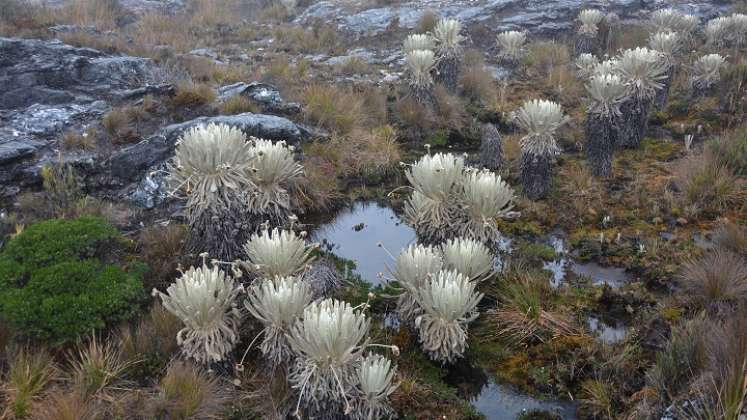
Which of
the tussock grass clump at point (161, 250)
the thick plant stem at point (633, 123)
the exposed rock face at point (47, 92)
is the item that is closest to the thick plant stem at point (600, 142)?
the thick plant stem at point (633, 123)

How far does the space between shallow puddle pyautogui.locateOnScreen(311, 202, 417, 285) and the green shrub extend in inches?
98.6

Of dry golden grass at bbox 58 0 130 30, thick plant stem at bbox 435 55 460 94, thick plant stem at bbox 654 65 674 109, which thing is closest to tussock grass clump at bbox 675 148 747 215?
thick plant stem at bbox 654 65 674 109

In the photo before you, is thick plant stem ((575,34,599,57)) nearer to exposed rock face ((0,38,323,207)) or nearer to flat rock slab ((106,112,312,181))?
exposed rock face ((0,38,323,207))

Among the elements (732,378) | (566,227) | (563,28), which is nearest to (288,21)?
(563,28)

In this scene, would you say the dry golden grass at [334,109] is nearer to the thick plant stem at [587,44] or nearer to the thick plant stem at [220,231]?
the thick plant stem at [220,231]

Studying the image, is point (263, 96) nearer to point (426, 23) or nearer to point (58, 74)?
point (58, 74)

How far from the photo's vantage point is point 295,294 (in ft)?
15.0

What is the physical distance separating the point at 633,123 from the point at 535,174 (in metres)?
2.49

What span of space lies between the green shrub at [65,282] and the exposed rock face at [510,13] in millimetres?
12223

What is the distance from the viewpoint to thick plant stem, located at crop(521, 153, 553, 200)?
25.9 ft

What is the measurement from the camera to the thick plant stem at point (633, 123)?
8.84m

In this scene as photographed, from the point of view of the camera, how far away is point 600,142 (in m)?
8.43

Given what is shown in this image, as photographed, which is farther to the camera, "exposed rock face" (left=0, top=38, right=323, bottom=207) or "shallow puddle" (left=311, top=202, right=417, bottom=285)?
"exposed rock face" (left=0, top=38, right=323, bottom=207)

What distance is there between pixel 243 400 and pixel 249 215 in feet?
7.17
